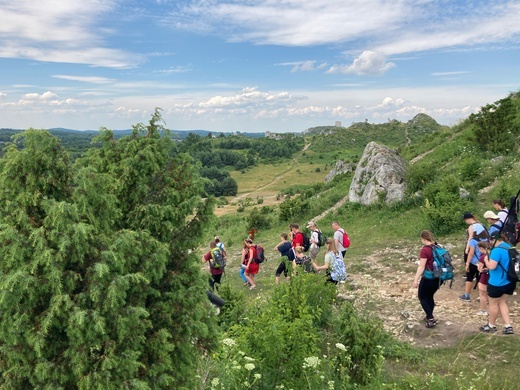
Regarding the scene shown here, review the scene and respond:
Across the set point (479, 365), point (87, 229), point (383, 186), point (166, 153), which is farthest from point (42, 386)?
point (383, 186)

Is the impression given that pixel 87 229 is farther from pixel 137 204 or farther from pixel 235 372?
pixel 235 372

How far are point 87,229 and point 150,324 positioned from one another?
118 cm

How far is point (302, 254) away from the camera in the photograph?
1109cm

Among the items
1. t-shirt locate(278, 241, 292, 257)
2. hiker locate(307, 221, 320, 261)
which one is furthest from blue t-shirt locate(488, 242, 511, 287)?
t-shirt locate(278, 241, 292, 257)

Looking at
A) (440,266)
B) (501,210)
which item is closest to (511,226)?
Result: (501,210)

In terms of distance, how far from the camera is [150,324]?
4.15m

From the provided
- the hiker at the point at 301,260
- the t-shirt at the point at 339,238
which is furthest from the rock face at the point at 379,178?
the hiker at the point at 301,260

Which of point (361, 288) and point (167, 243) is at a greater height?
point (167, 243)

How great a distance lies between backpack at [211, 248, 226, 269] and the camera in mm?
11047

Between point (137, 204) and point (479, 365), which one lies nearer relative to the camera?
point (137, 204)

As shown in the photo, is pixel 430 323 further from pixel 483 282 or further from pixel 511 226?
pixel 511 226

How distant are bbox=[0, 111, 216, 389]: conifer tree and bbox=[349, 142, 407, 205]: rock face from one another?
1537 cm

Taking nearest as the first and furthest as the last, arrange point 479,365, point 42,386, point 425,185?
1. point 42,386
2. point 479,365
3. point 425,185

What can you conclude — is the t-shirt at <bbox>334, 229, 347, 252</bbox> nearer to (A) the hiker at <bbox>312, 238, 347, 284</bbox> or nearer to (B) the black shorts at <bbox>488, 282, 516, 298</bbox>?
(A) the hiker at <bbox>312, 238, 347, 284</bbox>
